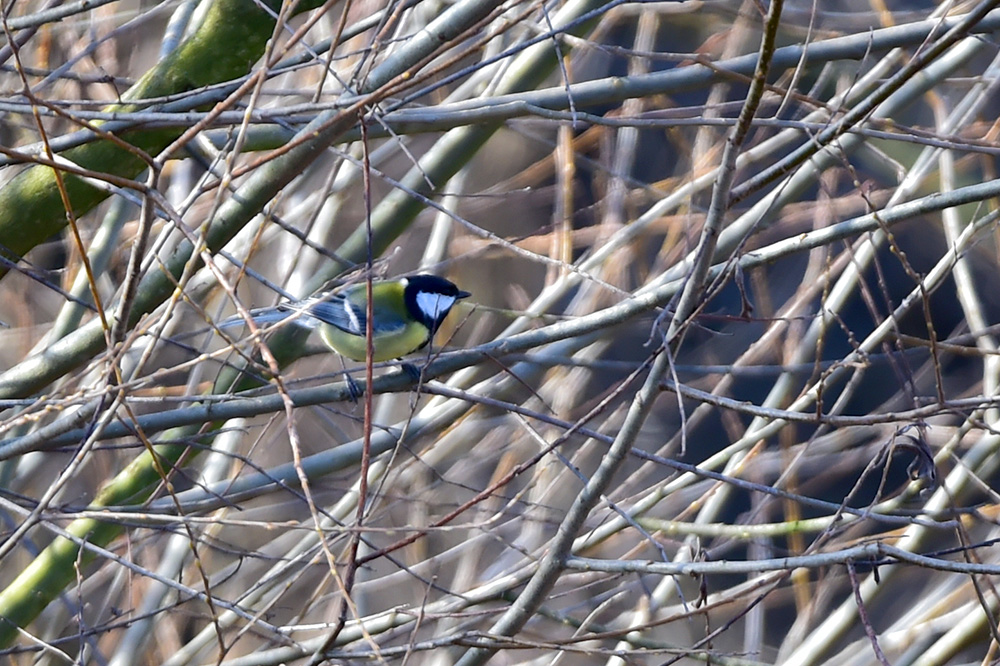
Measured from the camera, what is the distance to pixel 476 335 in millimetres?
5469

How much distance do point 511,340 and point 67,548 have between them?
1828 mm

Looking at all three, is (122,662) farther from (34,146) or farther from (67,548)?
(34,146)

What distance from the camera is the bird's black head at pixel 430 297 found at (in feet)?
13.9

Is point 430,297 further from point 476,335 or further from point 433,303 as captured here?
point 476,335

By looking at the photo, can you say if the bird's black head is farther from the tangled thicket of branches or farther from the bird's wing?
the tangled thicket of branches

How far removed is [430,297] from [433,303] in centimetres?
4

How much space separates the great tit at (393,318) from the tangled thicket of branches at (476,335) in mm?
194

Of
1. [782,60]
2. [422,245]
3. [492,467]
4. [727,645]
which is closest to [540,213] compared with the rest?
[422,245]

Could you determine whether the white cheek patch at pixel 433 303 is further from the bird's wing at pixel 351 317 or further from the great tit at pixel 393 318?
the bird's wing at pixel 351 317

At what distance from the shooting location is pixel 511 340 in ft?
9.43

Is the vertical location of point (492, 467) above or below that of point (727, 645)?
above

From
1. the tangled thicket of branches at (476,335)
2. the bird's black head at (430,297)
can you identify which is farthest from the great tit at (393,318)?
the tangled thicket of branches at (476,335)

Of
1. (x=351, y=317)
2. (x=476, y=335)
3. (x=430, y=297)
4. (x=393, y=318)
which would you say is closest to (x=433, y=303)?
(x=430, y=297)

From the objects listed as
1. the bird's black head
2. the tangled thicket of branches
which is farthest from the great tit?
the tangled thicket of branches
